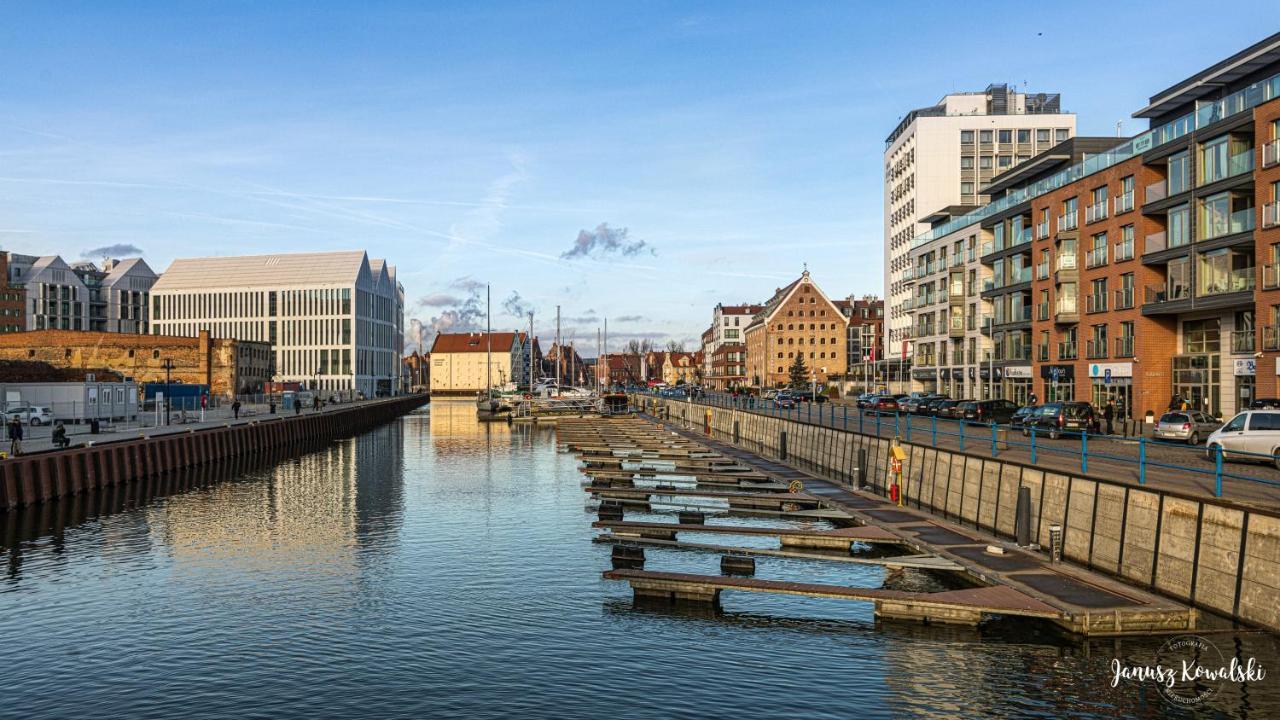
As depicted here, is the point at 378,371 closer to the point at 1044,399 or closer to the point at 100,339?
the point at 100,339

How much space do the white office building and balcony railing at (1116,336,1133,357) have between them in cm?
13192

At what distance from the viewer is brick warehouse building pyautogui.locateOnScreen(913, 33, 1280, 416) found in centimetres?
5047

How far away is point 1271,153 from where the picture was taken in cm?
4803

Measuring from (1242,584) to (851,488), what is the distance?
822 inches

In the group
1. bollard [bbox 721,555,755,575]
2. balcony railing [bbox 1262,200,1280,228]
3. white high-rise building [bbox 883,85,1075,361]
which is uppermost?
white high-rise building [bbox 883,85,1075,361]

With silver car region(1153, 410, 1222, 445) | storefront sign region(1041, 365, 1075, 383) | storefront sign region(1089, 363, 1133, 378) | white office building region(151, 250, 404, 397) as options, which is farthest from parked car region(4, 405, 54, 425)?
white office building region(151, 250, 404, 397)

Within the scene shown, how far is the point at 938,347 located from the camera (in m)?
102

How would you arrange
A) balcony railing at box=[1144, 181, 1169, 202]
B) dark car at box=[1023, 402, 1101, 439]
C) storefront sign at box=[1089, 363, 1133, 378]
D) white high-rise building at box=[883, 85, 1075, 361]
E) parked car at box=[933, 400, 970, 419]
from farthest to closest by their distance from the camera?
white high-rise building at box=[883, 85, 1075, 361]
parked car at box=[933, 400, 970, 419]
storefront sign at box=[1089, 363, 1133, 378]
balcony railing at box=[1144, 181, 1169, 202]
dark car at box=[1023, 402, 1101, 439]

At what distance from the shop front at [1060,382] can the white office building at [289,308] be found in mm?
123719

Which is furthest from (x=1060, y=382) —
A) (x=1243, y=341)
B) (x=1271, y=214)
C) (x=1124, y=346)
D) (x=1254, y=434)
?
(x=1254, y=434)

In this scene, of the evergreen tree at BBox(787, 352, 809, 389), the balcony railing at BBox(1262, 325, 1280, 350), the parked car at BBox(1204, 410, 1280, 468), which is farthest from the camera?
the evergreen tree at BBox(787, 352, 809, 389)

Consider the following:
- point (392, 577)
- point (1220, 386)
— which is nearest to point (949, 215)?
point (1220, 386)

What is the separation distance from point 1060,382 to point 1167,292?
1522cm

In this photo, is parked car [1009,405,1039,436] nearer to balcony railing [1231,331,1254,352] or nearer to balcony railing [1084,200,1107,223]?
balcony railing [1231,331,1254,352]
